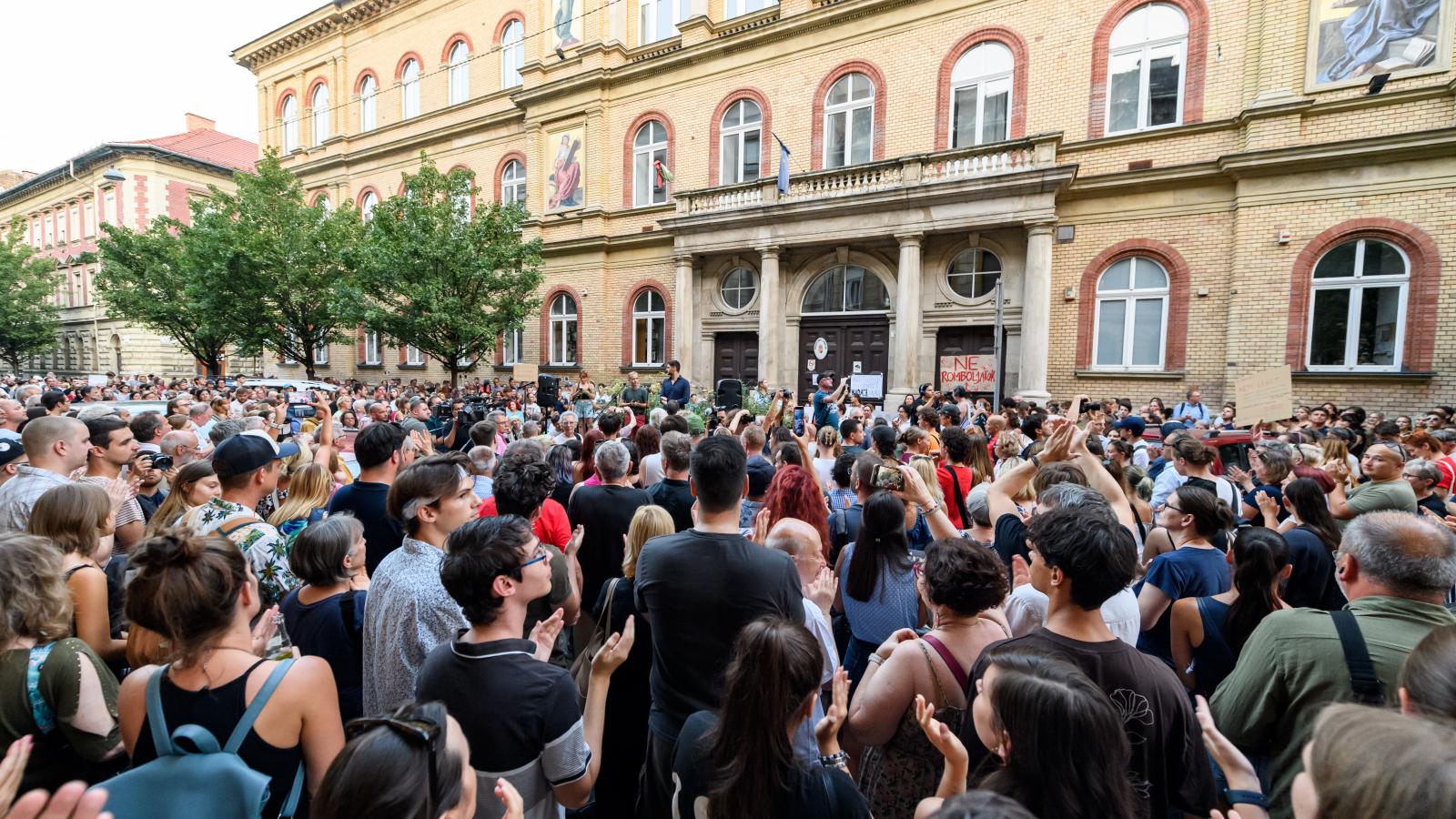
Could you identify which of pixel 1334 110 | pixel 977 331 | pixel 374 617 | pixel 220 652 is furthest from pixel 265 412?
pixel 1334 110

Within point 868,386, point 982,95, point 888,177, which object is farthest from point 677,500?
point 982,95

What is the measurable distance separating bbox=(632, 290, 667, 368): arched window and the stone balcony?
3263 mm

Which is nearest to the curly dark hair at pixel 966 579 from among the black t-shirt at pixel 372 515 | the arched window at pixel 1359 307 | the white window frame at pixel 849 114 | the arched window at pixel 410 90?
the black t-shirt at pixel 372 515

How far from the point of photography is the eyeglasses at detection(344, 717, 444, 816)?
1.22 m

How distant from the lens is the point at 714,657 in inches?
94.7

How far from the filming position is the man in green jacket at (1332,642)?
191 cm

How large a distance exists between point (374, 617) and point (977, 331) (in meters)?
15.5

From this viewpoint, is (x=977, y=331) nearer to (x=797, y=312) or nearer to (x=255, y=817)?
(x=797, y=312)

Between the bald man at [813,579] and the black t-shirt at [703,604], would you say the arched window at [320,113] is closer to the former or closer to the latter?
the bald man at [813,579]

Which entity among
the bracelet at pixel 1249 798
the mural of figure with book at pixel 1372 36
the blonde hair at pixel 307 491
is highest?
the mural of figure with book at pixel 1372 36

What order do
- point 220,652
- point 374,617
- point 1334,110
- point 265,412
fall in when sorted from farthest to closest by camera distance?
point 1334,110 → point 265,412 → point 374,617 → point 220,652

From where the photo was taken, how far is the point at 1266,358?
1252cm

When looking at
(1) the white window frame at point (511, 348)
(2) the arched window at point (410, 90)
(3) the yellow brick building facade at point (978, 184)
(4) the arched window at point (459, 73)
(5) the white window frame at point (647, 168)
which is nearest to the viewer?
(3) the yellow brick building facade at point (978, 184)

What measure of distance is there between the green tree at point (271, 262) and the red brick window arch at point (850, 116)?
49.9 ft
